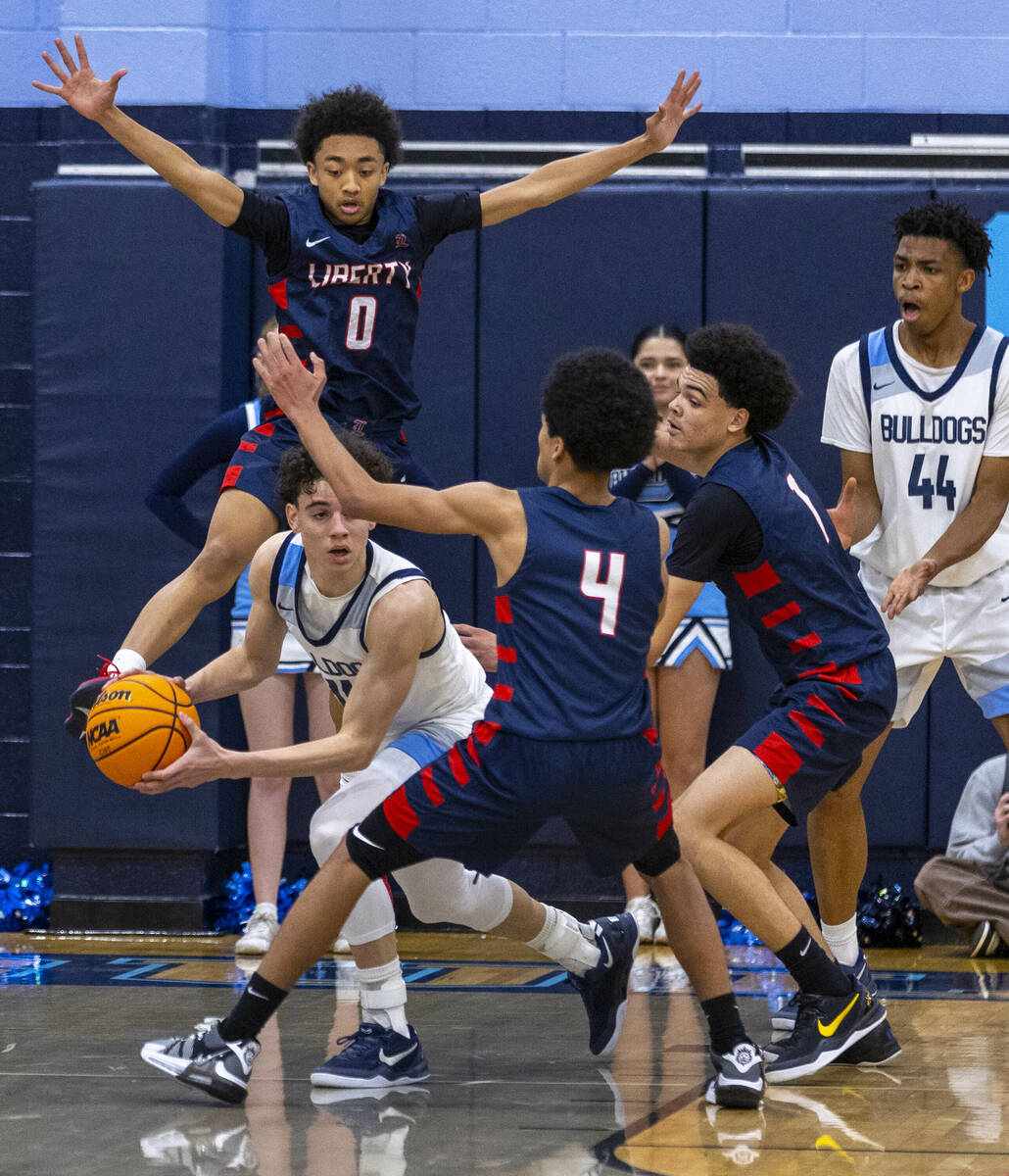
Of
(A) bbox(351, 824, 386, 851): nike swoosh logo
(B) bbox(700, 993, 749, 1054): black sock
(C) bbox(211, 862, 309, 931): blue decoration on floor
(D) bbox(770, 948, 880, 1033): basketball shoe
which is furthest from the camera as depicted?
(C) bbox(211, 862, 309, 931): blue decoration on floor

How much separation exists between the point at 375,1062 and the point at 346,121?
8.39 feet

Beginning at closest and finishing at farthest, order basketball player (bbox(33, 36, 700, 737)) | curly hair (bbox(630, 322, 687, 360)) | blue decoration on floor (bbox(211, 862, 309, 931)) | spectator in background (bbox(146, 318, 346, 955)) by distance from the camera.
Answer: basketball player (bbox(33, 36, 700, 737)), spectator in background (bbox(146, 318, 346, 955)), curly hair (bbox(630, 322, 687, 360)), blue decoration on floor (bbox(211, 862, 309, 931))

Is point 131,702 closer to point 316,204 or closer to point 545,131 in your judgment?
point 316,204

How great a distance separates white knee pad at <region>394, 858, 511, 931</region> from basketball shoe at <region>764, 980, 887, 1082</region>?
734 millimetres

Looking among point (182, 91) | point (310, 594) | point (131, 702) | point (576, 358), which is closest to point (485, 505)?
point (576, 358)

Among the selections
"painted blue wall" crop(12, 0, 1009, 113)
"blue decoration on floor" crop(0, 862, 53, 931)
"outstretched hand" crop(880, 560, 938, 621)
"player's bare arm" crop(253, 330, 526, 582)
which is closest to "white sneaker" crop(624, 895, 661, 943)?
"outstretched hand" crop(880, 560, 938, 621)

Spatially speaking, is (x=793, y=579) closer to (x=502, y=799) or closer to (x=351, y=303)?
(x=502, y=799)

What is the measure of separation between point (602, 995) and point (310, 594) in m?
1.21

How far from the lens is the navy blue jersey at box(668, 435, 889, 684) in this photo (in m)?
4.05

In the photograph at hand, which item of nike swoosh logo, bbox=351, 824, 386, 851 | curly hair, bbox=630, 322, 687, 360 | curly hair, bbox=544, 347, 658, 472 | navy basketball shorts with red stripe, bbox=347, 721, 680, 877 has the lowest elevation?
nike swoosh logo, bbox=351, 824, 386, 851

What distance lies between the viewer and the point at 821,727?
4.06 meters

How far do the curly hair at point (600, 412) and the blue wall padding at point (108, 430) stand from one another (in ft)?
10.2

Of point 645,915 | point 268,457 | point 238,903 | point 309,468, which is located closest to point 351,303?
point 268,457

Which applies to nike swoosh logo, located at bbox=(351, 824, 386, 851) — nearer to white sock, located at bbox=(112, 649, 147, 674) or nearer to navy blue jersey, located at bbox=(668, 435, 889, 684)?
navy blue jersey, located at bbox=(668, 435, 889, 684)
